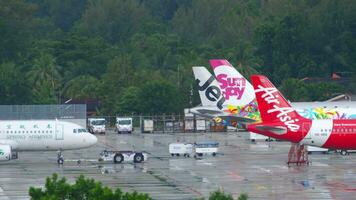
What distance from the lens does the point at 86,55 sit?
611 ft

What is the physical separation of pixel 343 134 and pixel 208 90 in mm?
27935

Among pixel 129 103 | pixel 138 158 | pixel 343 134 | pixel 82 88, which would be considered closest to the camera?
pixel 343 134

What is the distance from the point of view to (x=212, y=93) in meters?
112

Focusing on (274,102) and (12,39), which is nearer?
(274,102)

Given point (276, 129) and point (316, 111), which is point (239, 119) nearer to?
point (316, 111)

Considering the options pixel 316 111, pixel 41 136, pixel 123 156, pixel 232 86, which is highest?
pixel 232 86

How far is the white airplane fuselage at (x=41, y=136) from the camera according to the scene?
297 ft

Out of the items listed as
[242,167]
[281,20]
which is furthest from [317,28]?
[242,167]

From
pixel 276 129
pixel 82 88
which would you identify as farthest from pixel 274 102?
pixel 82 88

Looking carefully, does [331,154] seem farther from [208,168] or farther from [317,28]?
[317,28]

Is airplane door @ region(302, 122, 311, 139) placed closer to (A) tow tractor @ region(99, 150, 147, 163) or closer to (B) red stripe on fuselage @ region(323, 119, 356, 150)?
(B) red stripe on fuselage @ region(323, 119, 356, 150)

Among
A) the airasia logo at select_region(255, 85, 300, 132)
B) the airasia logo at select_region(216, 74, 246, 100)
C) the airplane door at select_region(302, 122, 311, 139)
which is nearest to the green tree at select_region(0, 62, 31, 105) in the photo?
the airasia logo at select_region(216, 74, 246, 100)

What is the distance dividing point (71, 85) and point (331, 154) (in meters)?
75.2

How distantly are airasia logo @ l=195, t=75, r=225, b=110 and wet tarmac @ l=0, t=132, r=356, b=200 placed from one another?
4.08 m
